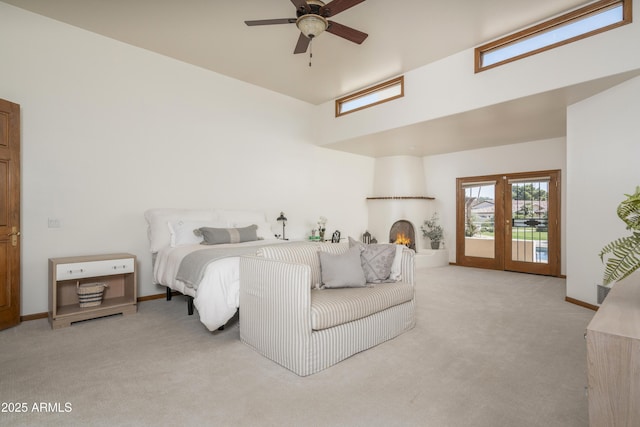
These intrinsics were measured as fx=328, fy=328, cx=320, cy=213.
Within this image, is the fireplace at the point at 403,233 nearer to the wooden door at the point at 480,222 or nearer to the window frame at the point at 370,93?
the wooden door at the point at 480,222

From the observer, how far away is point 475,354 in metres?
2.59

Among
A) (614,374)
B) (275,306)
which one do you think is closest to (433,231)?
(275,306)

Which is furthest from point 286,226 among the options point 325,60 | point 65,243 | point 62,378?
point 62,378

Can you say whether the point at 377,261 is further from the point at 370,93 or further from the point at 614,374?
the point at 370,93

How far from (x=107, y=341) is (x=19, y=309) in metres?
1.28

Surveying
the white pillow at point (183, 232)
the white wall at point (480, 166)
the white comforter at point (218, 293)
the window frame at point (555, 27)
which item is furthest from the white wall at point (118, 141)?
the white wall at point (480, 166)

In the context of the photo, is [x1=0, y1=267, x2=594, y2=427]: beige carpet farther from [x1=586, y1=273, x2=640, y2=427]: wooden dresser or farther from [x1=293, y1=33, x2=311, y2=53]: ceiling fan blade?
[x1=293, y1=33, x2=311, y2=53]: ceiling fan blade

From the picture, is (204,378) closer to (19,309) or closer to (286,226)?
(19,309)

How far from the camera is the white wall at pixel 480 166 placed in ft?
19.1

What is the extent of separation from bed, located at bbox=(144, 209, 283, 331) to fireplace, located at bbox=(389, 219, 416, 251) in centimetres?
336

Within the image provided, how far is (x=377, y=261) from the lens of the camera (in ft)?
10.3

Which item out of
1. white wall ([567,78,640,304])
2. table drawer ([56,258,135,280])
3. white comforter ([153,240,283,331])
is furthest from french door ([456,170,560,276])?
table drawer ([56,258,135,280])

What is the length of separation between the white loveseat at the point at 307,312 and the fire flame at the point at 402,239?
156 inches

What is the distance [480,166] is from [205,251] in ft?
19.0
